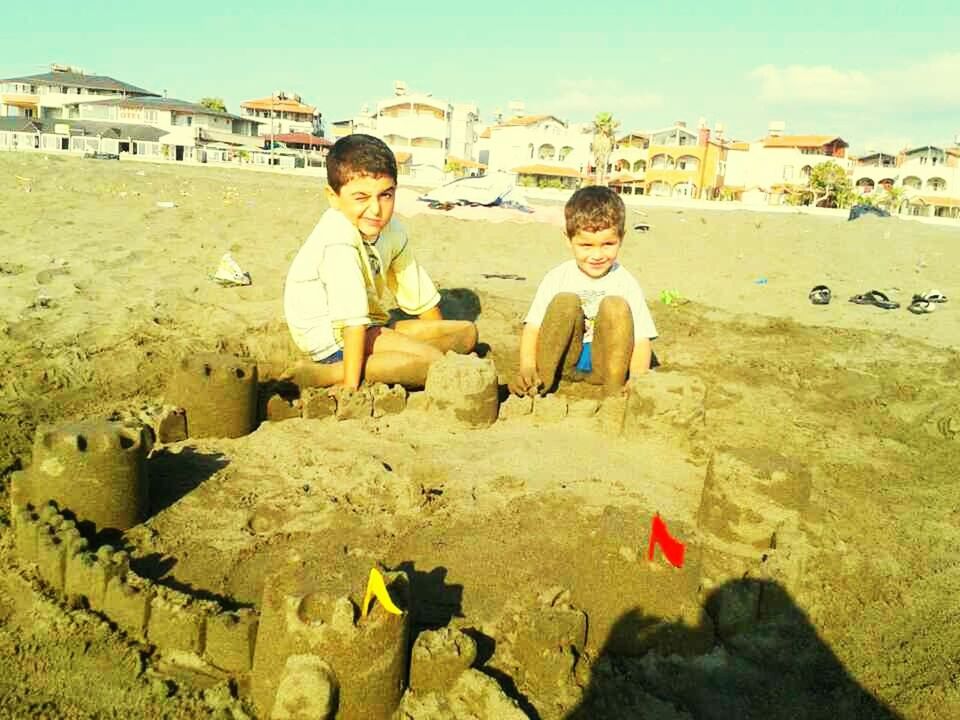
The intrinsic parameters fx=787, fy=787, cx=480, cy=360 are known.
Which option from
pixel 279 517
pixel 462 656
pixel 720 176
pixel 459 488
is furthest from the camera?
pixel 720 176

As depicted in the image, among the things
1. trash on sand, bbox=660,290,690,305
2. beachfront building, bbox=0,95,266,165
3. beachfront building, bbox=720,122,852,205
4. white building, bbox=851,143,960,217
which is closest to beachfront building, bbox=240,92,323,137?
beachfront building, bbox=0,95,266,165

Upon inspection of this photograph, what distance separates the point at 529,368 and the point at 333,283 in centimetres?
105

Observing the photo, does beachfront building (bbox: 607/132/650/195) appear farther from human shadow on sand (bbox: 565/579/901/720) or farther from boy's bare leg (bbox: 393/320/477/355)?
human shadow on sand (bbox: 565/579/901/720)

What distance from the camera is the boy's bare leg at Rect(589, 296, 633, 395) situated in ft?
12.4

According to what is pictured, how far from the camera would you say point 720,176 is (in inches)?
2093

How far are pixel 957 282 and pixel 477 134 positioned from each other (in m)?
54.9

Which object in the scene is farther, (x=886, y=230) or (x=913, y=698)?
(x=886, y=230)

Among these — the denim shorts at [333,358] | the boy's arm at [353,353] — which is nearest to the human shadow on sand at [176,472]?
the boy's arm at [353,353]

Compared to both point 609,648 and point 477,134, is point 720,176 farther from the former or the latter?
point 609,648

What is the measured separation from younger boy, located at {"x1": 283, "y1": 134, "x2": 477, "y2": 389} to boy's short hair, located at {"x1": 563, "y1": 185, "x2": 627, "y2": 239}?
0.91 meters

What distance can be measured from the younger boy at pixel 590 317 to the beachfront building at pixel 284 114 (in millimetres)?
55612

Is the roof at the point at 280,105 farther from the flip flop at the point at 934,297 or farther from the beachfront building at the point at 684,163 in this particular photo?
the flip flop at the point at 934,297

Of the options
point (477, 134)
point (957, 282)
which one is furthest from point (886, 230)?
point (477, 134)

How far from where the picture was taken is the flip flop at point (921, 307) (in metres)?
6.91
